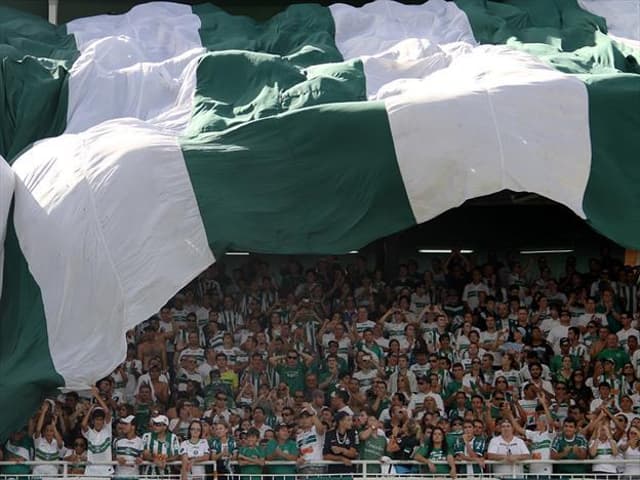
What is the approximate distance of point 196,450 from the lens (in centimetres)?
1020

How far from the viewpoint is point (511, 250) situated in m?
14.2

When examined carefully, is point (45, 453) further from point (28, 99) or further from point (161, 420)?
point (28, 99)

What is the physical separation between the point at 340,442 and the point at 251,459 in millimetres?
655

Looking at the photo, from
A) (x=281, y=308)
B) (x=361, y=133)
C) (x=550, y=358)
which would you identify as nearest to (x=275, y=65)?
(x=361, y=133)

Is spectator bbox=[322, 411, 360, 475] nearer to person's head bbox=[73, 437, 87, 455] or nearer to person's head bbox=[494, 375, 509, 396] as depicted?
person's head bbox=[494, 375, 509, 396]

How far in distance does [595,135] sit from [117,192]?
336 centimetres

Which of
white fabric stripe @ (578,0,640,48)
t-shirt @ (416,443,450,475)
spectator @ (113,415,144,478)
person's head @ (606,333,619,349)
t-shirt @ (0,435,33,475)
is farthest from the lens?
white fabric stripe @ (578,0,640,48)

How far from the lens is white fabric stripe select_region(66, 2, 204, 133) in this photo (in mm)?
11125

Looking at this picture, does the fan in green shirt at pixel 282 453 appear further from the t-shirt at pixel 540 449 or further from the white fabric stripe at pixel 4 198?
the white fabric stripe at pixel 4 198

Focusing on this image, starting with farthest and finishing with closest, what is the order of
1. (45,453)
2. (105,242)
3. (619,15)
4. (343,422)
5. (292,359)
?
(619,15), (292,359), (343,422), (45,453), (105,242)

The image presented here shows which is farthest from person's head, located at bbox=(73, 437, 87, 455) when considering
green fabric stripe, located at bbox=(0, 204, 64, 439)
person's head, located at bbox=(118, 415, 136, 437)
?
green fabric stripe, located at bbox=(0, 204, 64, 439)

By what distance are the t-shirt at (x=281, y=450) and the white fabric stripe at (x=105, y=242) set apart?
4.09 ft

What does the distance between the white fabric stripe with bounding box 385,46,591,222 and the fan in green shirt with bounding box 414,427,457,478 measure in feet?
5.02

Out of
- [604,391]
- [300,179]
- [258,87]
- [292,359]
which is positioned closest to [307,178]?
[300,179]
